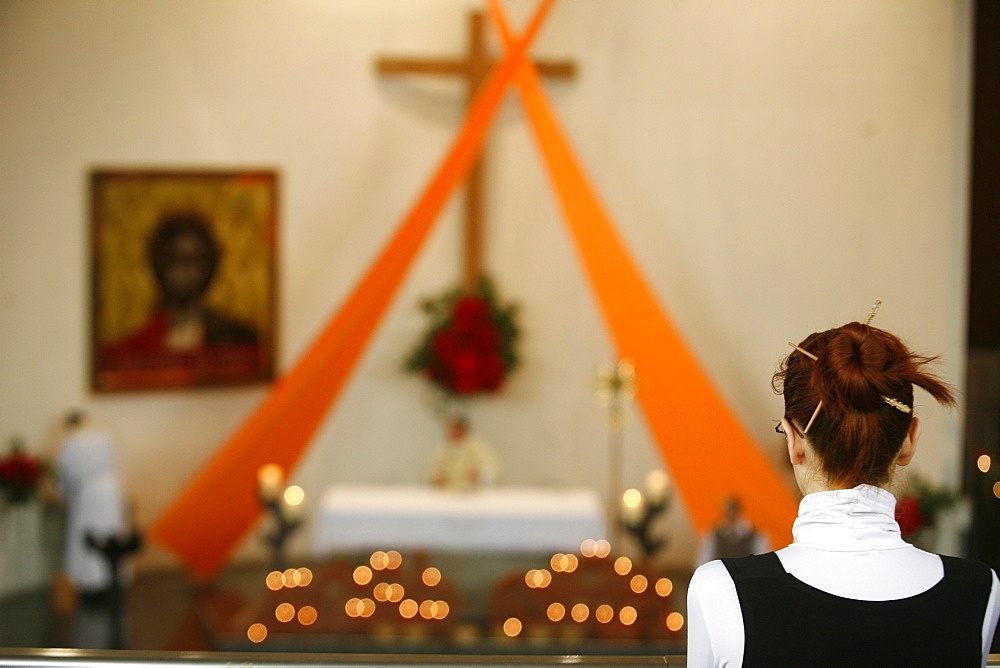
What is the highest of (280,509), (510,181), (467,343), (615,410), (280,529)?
(510,181)

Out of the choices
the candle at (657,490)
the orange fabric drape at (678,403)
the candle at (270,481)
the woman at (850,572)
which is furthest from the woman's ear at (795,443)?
the candle at (657,490)

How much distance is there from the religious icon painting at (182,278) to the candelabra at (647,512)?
245cm

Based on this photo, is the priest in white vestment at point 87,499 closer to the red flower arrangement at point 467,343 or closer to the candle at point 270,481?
the candle at point 270,481

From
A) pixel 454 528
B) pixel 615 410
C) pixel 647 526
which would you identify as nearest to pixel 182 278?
pixel 454 528

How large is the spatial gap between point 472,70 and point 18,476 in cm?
352

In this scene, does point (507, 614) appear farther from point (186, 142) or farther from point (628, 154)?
point (186, 142)

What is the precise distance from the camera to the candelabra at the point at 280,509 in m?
5.43

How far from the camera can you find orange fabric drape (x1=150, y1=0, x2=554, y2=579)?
503 cm

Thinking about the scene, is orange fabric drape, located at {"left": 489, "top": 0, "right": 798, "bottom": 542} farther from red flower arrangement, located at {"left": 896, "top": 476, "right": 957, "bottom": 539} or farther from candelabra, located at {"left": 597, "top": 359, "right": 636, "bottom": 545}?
red flower arrangement, located at {"left": 896, "top": 476, "right": 957, "bottom": 539}

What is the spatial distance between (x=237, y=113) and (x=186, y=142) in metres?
0.36

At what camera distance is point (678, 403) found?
15.6ft

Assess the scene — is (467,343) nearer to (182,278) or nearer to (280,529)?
(280,529)

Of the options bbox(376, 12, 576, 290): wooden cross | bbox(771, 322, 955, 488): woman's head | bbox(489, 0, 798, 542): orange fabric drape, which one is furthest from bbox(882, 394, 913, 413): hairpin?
bbox(376, 12, 576, 290): wooden cross

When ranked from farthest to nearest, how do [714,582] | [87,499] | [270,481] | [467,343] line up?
[467,343] < [87,499] < [270,481] < [714,582]
